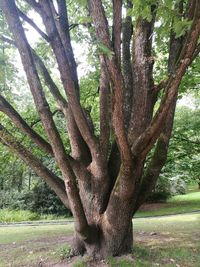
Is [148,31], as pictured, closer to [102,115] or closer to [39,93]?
[102,115]

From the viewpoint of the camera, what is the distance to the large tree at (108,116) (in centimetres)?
379

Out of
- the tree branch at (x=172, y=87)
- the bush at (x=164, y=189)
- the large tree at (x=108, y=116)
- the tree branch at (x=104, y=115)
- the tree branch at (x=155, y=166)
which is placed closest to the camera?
the tree branch at (x=172, y=87)

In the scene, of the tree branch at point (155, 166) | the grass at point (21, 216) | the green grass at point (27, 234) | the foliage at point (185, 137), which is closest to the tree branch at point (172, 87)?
the tree branch at point (155, 166)

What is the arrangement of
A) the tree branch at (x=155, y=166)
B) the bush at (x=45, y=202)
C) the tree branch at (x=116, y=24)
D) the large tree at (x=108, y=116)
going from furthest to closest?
1. the bush at (x=45, y=202)
2. the tree branch at (x=155, y=166)
3. the large tree at (x=108, y=116)
4. the tree branch at (x=116, y=24)

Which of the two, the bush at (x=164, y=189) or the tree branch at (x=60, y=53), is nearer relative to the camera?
the tree branch at (x=60, y=53)

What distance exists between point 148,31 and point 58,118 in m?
10.1

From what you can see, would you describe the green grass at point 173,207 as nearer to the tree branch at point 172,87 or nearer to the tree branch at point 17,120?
the tree branch at point 17,120

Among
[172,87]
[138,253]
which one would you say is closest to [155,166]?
[138,253]

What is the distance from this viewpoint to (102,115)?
18.1 feet

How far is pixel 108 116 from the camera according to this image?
219 inches

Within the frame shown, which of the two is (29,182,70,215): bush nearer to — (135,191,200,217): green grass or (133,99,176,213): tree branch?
(135,191,200,217): green grass

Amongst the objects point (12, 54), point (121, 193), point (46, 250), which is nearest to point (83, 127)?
point (121, 193)

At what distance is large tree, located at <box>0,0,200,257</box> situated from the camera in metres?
3.79

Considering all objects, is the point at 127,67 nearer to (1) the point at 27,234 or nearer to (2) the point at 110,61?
(2) the point at 110,61
